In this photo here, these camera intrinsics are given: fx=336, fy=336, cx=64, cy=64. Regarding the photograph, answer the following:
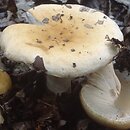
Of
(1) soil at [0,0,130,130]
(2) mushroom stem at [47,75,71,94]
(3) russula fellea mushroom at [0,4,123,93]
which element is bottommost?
(1) soil at [0,0,130,130]

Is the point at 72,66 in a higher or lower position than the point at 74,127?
higher

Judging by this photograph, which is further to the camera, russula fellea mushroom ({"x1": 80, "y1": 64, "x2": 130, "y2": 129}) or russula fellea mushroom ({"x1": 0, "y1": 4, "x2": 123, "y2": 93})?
russula fellea mushroom ({"x1": 80, "y1": 64, "x2": 130, "y2": 129})

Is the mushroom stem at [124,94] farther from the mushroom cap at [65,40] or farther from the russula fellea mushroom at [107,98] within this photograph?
the mushroom cap at [65,40]

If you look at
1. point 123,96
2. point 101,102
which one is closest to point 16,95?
point 101,102

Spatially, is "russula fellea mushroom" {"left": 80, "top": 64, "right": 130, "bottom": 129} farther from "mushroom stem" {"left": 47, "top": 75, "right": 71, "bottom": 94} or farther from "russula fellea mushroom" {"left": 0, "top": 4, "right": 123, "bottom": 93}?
"russula fellea mushroom" {"left": 0, "top": 4, "right": 123, "bottom": 93}

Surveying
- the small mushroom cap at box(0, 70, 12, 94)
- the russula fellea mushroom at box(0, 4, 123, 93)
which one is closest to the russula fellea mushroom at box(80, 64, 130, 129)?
the russula fellea mushroom at box(0, 4, 123, 93)

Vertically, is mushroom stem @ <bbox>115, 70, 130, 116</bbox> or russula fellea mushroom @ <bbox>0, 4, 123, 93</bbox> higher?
russula fellea mushroom @ <bbox>0, 4, 123, 93</bbox>

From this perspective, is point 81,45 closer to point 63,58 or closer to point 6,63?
point 63,58
